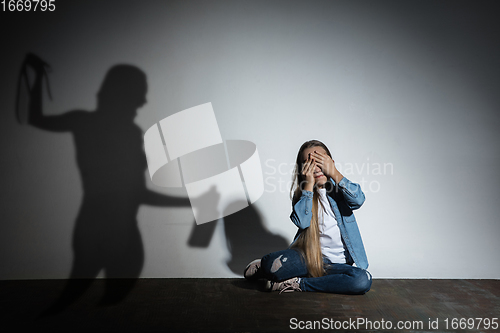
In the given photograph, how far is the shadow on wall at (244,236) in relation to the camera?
7.65 ft

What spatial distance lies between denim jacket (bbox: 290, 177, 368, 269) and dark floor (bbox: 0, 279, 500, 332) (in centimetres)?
22

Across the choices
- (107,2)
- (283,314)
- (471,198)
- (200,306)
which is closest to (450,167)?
(471,198)

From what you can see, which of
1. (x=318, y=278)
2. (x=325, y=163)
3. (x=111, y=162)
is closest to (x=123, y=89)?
(x=111, y=162)

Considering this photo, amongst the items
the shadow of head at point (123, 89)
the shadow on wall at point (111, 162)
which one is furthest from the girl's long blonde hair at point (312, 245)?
the shadow of head at point (123, 89)

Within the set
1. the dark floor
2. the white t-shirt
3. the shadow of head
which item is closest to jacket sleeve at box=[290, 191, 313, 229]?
the white t-shirt

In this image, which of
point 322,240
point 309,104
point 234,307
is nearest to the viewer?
point 234,307

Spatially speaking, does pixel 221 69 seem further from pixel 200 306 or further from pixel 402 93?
pixel 200 306

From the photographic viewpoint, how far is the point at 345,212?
6.61 feet

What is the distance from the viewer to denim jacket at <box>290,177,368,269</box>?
1.91 metres

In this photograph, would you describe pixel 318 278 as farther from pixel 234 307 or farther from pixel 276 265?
pixel 234 307

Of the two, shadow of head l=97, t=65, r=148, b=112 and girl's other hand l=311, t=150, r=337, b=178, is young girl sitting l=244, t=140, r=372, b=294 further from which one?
shadow of head l=97, t=65, r=148, b=112

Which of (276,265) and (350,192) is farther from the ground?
(350,192)

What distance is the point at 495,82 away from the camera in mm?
Result: 2359

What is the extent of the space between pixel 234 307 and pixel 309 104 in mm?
1297
